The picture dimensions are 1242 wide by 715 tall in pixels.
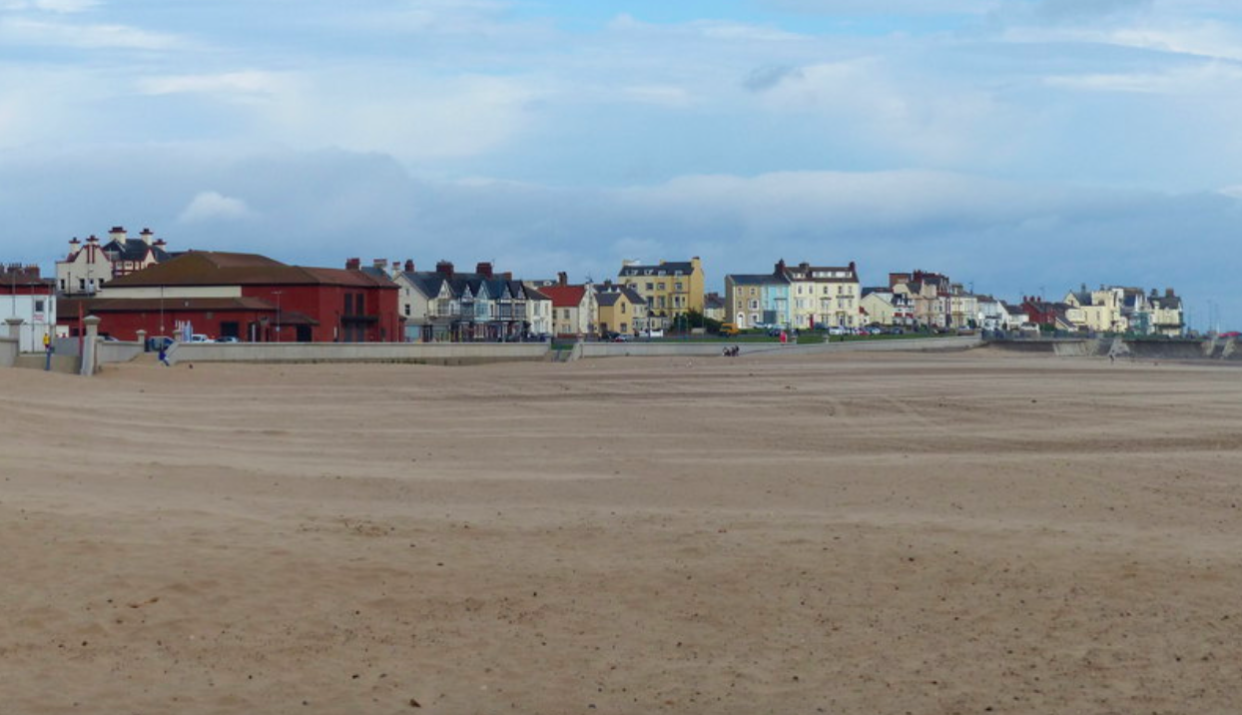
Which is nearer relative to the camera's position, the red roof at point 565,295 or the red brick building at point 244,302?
the red brick building at point 244,302

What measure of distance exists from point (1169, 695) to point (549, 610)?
429 centimetres

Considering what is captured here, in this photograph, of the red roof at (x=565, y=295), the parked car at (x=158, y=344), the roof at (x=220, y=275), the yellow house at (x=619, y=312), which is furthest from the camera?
the yellow house at (x=619, y=312)

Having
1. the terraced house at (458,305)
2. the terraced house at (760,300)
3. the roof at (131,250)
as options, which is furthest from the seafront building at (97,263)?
the terraced house at (760,300)

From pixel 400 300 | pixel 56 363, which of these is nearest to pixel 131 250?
pixel 400 300

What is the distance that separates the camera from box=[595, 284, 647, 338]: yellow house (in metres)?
154

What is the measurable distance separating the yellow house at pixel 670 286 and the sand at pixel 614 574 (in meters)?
147

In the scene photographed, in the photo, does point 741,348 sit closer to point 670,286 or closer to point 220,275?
point 220,275

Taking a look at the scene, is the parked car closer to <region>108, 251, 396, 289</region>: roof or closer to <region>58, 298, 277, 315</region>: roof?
<region>58, 298, 277, 315</region>: roof

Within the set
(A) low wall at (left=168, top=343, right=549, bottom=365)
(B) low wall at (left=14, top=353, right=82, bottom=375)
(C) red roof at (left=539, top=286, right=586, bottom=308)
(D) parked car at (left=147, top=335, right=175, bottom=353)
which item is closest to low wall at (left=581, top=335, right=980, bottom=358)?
(A) low wall at (left=168, top=343, right=549, bottom=365)

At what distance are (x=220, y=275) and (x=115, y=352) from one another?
36681 mm

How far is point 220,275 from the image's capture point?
87250mm

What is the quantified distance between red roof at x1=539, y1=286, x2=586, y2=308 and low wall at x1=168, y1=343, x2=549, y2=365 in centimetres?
6517

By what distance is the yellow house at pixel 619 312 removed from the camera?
6063 inches

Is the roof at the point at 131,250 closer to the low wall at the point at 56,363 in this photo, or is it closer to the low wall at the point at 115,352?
the low wall at the point at 115,352
